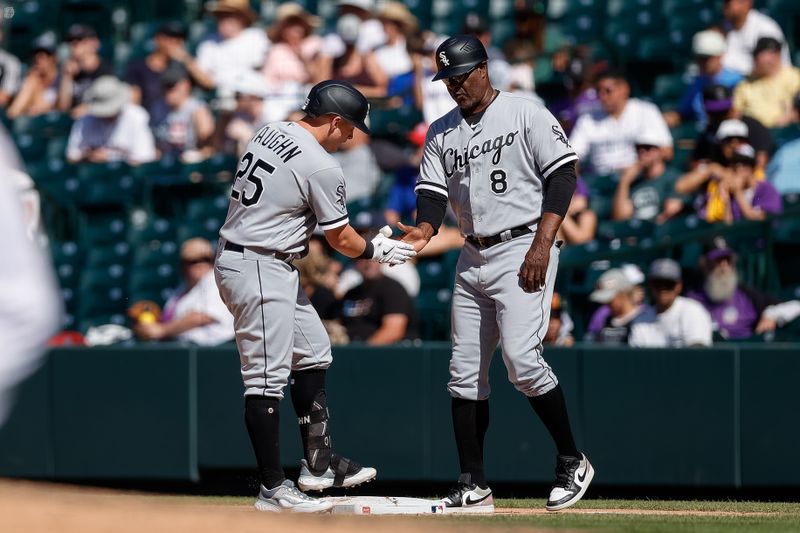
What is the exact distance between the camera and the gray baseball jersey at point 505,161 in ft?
18.7

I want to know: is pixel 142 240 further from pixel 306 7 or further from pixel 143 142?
pixel 306 7

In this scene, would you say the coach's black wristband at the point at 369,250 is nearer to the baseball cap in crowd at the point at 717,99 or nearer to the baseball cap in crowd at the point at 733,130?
the baseball cap in crowd at the point at 733,130

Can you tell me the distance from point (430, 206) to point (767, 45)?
4.91 metres

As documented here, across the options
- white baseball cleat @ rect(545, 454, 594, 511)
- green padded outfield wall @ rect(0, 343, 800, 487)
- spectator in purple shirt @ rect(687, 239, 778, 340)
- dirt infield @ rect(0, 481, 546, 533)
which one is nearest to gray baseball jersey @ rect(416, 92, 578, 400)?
white baseball cleat @ rect(545, 454, 594, 511)

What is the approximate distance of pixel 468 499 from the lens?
19.1 ft

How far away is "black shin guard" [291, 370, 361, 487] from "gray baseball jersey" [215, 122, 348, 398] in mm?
221

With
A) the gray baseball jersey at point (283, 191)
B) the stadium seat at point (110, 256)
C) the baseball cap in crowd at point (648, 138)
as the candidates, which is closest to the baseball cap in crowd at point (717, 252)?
the baseball cap in crowd at point (648, 138)

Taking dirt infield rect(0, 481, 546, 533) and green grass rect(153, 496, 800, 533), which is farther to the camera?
green grass rect(153, 496, 800, 533)

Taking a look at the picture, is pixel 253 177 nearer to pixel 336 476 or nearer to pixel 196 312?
pixel 336 476

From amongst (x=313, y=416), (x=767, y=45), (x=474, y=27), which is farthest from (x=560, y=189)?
(x=474, y=27)

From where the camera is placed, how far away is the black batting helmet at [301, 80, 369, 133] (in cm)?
572

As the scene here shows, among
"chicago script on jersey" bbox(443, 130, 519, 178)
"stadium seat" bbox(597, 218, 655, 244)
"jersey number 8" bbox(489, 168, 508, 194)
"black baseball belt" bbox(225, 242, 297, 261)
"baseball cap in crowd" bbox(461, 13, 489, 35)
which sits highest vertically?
"baseball cap in crowd" bbox(461, 13, 489, 35)

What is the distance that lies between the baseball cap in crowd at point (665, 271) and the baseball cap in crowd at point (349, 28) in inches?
169

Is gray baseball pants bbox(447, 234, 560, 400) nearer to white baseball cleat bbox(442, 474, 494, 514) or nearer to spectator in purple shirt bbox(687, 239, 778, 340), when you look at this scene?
white baseball cleat bbox(442, 474, 494, 514)
